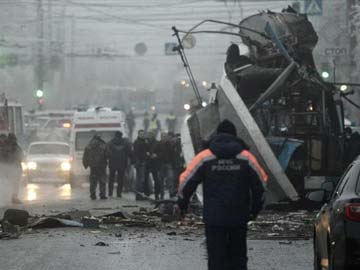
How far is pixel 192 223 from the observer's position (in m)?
17.1

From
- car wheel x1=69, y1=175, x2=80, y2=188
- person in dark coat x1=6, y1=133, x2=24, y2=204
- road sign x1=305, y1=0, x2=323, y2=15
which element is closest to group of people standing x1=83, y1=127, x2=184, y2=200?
person in dark coat x1=6, y1=133, x2=24, y2=204

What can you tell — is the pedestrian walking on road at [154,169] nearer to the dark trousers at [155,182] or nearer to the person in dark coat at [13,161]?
the dark trousers at [155,182]

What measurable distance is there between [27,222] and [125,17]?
38.3m

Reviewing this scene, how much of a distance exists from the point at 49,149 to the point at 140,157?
7.77 metres

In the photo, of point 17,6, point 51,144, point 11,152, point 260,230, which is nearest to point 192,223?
point 260,230

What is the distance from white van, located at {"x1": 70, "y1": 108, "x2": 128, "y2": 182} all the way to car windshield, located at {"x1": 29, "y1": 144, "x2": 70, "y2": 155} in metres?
2.00

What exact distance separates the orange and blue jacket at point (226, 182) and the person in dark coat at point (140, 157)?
1701 centimetres

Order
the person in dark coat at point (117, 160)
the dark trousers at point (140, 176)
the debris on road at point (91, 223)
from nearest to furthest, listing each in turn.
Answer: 1. the debris on road at point (91, 223)
2. the person in dark coat at point (117, 160)
3. the dark trousers at point (140, 176)

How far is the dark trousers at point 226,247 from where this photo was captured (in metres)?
9.24

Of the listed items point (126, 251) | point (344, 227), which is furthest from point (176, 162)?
point (344, 227)

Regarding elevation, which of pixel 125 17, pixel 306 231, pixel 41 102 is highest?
pixel 125 17

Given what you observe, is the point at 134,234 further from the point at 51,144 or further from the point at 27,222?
the point at 51,144

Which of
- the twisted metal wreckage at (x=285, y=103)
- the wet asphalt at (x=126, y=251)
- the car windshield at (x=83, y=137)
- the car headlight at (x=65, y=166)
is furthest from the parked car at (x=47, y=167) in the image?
the wet asphalt at (x=126, y=251)

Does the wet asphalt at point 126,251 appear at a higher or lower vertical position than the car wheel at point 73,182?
lower
